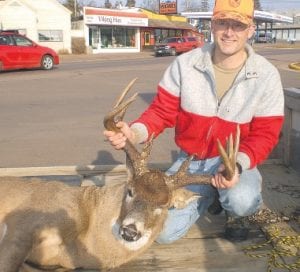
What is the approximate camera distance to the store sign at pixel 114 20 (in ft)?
176

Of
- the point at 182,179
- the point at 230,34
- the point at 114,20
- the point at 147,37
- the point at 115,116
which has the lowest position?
the point at 147,37

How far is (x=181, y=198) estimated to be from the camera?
439cm

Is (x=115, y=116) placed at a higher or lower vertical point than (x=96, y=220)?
higher

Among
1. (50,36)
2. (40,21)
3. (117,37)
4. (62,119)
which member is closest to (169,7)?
(117,37)

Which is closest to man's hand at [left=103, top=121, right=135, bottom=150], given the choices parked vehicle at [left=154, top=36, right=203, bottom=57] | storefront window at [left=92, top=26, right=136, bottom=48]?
parked vehicle at [left=154, top=36, right=203, bottom=57]

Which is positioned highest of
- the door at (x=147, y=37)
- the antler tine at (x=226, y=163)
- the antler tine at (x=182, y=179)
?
the antler tine at (x=226, y=163)

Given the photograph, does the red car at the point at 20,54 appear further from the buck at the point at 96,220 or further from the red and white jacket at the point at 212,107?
the buck at the point at 96,220

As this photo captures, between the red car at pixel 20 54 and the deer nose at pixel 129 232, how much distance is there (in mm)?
20836

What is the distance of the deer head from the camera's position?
13.0 ft

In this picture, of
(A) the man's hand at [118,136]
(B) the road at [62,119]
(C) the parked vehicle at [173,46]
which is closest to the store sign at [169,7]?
(C) the parked vehicle at [173,46]

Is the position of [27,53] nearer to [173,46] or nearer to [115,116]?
[115,116]

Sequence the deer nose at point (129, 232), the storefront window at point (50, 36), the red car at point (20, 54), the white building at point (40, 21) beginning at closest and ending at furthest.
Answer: the deer nose at point (129, 232) → the red car at point (20, 54) → the white building at point (40, 21) → the storefront window at point (50, 36)

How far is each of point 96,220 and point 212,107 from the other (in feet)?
4.80

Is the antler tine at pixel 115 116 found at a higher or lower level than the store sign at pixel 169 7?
higher
